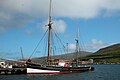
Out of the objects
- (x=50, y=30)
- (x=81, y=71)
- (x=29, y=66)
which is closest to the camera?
(x=29, y=66)

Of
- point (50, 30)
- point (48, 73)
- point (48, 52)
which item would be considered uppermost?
point (50, 30)

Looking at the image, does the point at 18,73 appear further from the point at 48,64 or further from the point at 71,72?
Answer: the point at 71,72

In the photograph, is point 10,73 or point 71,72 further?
point 71,72

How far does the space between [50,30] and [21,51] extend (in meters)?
51.1

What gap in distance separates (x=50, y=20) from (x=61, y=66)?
74.7ft

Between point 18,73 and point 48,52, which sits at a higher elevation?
point 48,52

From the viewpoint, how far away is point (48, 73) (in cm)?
12000

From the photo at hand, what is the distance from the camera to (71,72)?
133m

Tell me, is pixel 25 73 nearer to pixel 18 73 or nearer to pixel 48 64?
pixel 18 73

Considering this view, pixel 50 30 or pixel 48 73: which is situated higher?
pixel 50 30

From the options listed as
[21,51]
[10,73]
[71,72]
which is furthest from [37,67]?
[21,51]

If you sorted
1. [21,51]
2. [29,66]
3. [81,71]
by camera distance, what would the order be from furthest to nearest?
[21,51] < [81,71] < [29,66]

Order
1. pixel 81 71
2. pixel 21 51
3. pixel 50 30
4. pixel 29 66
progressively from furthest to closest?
pixel 21 51 → pixel 81 71 → pixel 50 30 → pixel 29 66

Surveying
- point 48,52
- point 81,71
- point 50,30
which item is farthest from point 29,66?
point 81,71
